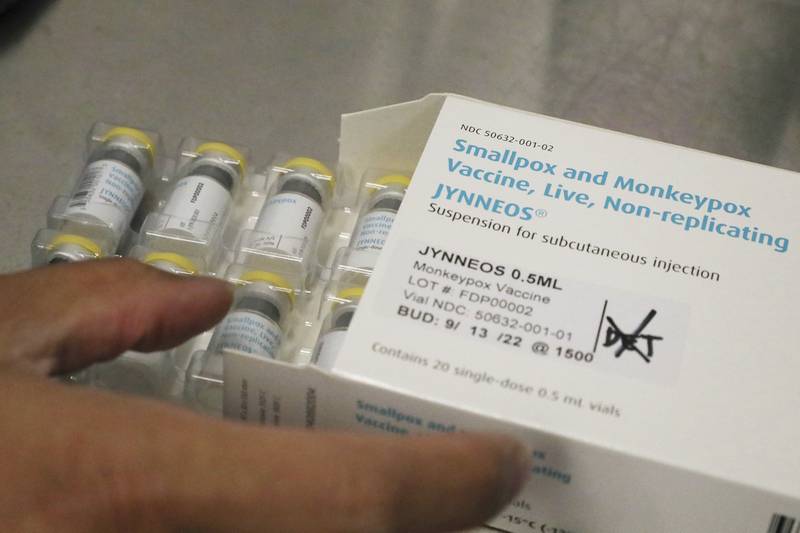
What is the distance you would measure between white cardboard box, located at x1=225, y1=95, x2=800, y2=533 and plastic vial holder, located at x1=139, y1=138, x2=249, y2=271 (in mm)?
199

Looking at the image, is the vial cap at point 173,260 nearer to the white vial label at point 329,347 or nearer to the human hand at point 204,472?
the white vial label at point 329,347

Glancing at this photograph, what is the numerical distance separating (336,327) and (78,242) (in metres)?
0.26

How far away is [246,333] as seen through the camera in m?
0.67

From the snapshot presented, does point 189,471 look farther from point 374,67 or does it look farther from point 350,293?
point 374,67

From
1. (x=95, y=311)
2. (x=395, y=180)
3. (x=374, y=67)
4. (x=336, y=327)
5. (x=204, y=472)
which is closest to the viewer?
(x=204, y=472)

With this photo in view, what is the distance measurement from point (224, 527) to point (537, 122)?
410mm

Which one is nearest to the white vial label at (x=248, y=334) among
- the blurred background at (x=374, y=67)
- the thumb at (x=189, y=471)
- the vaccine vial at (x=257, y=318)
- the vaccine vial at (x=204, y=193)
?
the vaccine vial at (x=257, y=318)

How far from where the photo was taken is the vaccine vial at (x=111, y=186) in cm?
76

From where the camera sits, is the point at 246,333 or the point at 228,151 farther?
the point at 228,151

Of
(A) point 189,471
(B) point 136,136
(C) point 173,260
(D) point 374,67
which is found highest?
(D) point 374,67

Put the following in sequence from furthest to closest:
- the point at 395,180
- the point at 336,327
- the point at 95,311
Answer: the point at 395,180 < the point at 336,327 < the point at 95,311

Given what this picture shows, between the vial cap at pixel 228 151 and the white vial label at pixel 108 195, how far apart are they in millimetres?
72

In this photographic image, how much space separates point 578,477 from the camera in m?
0.57

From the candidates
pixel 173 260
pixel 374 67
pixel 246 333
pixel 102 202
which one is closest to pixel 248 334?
pixel 246 333
